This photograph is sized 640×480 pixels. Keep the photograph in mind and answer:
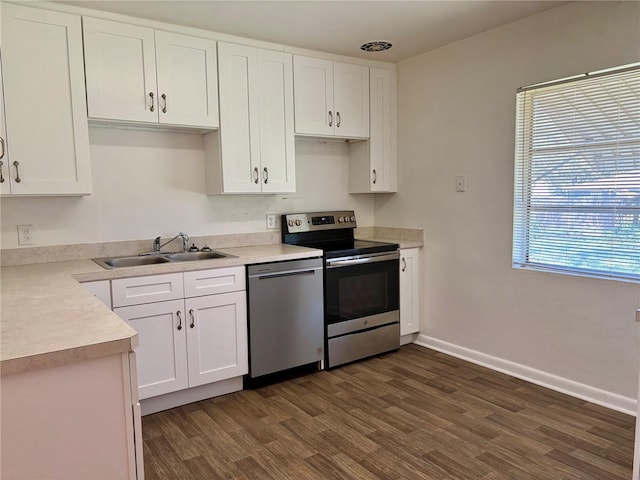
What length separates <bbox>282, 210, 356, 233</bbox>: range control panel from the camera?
3686mm

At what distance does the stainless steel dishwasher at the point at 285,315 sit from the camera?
9.78 feet

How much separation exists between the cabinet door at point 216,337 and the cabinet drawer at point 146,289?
12 cm

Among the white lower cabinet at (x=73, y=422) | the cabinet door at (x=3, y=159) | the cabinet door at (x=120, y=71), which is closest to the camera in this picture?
the white lower cabinet at (x=73, y=422)

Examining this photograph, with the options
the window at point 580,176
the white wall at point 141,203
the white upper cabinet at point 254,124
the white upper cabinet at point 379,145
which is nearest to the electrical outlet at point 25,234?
the white wall at point 141,203

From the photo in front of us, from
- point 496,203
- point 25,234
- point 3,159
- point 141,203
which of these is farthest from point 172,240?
point 496,203

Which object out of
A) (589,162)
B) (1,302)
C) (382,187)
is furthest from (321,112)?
(1,302)

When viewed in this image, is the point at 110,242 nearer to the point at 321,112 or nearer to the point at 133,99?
the point at 133,99

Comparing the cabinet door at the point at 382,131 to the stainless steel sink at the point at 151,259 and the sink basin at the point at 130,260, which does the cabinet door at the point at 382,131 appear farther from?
the sink basin at the point at 130,260

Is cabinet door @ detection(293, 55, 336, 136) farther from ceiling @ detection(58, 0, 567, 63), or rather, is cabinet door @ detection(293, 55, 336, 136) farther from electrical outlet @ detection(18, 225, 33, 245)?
electrical outlet @ detection(18, 225, 33, 245)

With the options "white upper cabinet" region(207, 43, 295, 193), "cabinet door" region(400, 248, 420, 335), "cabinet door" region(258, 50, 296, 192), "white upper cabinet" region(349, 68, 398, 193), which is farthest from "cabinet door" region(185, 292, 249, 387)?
"white upper cabinet" region(349, 68, 398, 193)

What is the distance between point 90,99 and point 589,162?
2.91 m

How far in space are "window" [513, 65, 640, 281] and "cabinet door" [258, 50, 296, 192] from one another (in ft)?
5.18

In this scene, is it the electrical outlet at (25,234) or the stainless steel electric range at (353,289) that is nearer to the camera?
the electrical outlet at (25,234)

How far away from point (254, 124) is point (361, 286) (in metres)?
1.41
